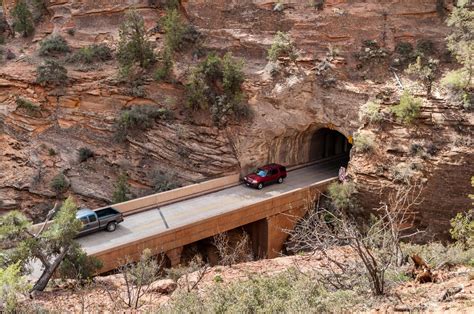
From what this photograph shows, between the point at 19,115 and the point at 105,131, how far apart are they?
18.0 ft

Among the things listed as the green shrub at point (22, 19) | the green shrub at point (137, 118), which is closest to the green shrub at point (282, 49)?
the green shrub at point (137, 118)

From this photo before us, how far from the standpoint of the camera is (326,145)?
29.4 meters

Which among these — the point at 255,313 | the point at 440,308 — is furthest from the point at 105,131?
the point at 440,308

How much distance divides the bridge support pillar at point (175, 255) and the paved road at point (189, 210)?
3.44 ft

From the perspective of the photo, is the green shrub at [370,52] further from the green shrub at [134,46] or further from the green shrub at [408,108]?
the green shrub at [134,46]

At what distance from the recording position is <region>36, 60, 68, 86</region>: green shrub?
26469mm

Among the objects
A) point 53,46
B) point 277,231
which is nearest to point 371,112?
point 277,231

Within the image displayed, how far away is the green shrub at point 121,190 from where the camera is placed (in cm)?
2277

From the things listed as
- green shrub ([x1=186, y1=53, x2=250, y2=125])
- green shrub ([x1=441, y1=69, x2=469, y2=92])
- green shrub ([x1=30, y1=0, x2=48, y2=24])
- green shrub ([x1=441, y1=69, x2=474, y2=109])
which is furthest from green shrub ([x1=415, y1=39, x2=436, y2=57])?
green shrub ([x1=30, y1=0, x2=48, y2=24])

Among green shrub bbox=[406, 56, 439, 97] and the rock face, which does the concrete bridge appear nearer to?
the rock face

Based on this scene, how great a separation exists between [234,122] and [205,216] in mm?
7594

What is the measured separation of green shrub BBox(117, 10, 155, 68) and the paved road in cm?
1050

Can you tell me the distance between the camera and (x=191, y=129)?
84.5 feet

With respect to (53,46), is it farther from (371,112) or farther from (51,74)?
(371,112)
